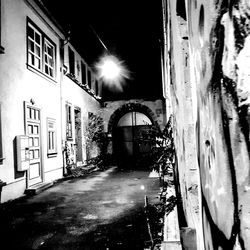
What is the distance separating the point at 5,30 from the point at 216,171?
26.1ft

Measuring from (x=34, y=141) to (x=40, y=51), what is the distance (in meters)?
3.49

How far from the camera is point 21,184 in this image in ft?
25.2

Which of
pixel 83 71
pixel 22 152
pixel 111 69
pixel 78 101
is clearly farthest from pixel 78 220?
pixel 83 71

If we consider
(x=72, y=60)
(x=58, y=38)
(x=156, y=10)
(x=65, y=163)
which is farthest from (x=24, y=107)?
(x=72, y=60)

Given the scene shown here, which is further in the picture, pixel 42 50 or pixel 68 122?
pixel 68 122

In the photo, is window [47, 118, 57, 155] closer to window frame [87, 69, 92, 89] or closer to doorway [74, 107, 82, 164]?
doorway [74, 107, 82, 164]

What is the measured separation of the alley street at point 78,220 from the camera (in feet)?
12.9

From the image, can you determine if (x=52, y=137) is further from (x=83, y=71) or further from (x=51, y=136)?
(x=83, y=71)

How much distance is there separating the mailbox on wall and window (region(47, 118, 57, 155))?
2.17m

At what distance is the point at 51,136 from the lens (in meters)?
10.4

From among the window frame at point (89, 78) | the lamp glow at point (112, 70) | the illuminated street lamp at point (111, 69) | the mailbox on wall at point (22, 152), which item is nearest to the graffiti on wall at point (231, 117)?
the mailbox on wall at point (22, 152)

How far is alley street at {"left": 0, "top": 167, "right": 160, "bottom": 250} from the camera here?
394cm

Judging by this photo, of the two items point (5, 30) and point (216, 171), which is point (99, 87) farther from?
point (216, 171)

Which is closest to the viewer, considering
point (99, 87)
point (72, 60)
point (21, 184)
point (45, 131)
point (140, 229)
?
point (140, 229)
